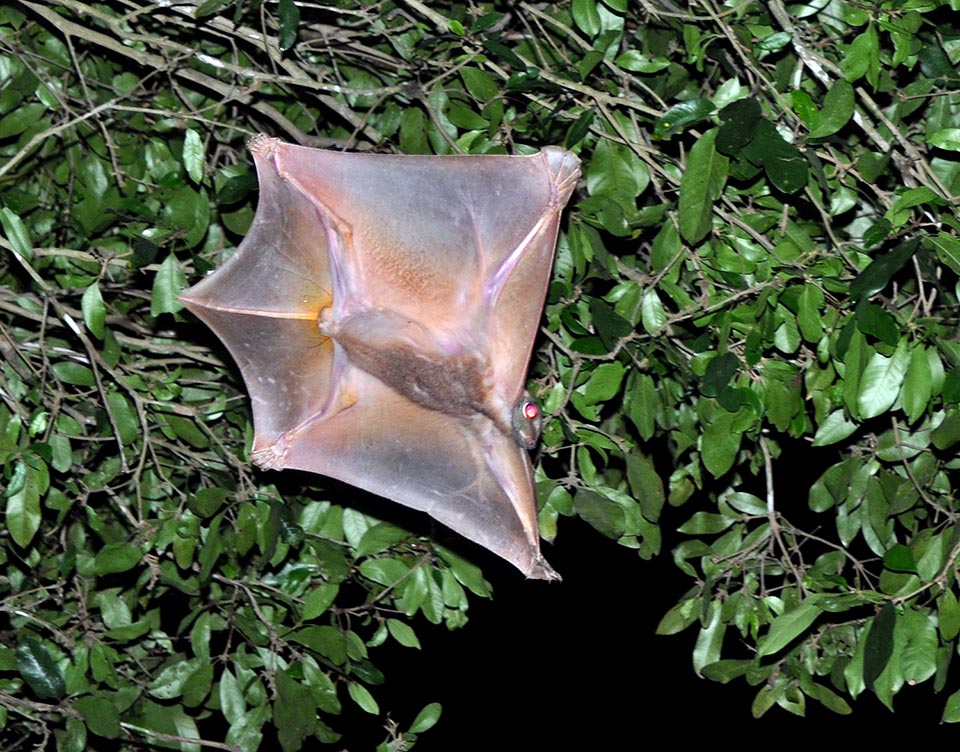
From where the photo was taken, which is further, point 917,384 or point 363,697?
point 363,697

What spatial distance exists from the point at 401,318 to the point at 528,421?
1.33 feet

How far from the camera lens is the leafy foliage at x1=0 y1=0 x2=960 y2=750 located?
2512 millimetres

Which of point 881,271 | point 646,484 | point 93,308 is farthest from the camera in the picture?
point 646,484

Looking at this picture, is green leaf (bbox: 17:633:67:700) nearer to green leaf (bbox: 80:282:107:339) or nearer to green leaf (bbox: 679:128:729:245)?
green leaf (bbox: 80:282:107:339)

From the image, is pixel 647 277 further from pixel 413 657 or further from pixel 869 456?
pixel 413 657

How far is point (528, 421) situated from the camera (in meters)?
2.40

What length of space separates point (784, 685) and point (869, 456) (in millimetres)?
606

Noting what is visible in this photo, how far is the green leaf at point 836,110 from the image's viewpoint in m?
2.39

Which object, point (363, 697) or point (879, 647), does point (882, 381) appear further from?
point (363, 697)

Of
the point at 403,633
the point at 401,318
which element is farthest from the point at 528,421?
the point at 403,633

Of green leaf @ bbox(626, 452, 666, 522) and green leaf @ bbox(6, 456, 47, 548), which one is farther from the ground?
green leaf @ bbox(6, 456, 47, 548)

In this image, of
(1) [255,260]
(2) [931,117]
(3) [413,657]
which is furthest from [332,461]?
(3) [413,657]

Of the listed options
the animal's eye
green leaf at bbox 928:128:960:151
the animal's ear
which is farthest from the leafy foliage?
the animal's eye

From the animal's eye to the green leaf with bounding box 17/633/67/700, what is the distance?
4.34 feet
